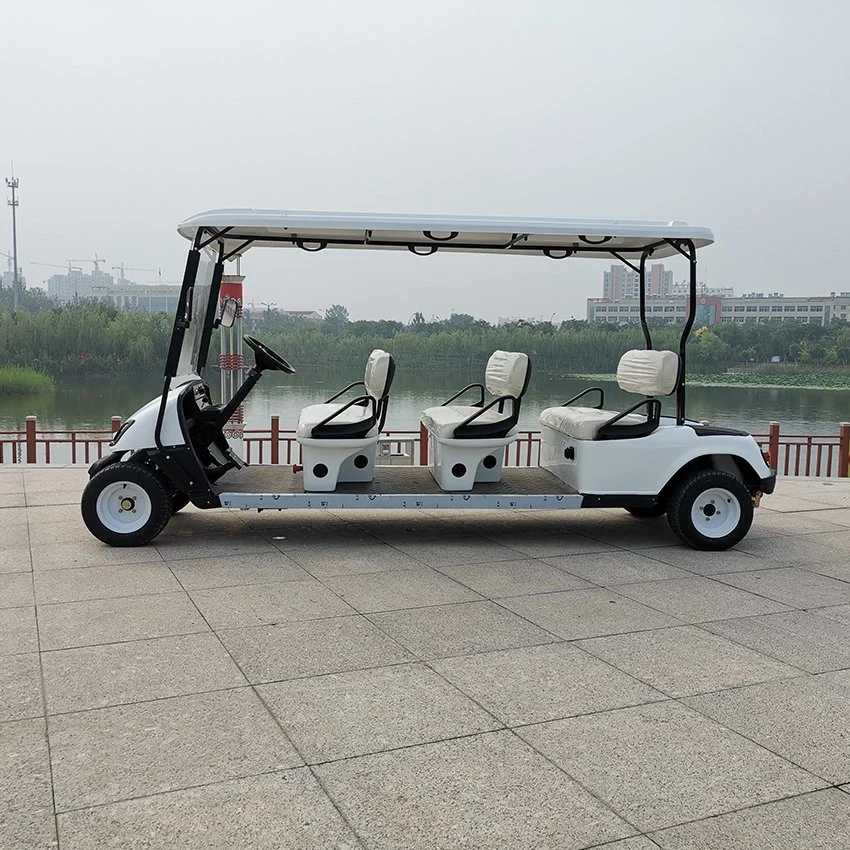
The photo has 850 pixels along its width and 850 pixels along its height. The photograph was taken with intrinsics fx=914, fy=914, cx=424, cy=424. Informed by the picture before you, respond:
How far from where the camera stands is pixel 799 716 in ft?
12.3

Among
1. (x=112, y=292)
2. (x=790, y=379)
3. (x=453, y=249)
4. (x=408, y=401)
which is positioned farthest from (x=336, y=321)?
(x=112, y=292)

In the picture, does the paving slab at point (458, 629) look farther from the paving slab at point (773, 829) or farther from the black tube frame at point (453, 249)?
the black tube frame at point (453, 249)

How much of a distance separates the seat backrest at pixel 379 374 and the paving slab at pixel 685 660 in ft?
10.4

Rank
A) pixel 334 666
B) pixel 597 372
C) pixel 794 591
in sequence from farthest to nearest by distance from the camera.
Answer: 1. pixel 597 372
2. pixel 794 591
3. pixel 334 666

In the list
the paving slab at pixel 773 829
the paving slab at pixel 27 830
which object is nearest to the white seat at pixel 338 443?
the paving slab at pixel 27 830

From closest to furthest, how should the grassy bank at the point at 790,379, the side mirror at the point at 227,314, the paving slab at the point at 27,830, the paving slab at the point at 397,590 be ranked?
the paving slab at the point at 27,830, the paving slab at the point at 397,590, the side mirror at the point at 227,314, the grassy bank at the point at 790,379

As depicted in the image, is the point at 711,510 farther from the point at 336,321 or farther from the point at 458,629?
the point at 336,321

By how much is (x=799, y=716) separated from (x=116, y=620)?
11.1ft

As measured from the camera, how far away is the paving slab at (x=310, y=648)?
421cm

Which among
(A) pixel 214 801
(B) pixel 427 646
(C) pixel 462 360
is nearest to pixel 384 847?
(A) pixel 214 801

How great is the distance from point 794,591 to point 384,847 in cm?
395

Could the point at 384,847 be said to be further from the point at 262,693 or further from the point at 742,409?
the point at 742,409

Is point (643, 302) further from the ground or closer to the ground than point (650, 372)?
further from the ground

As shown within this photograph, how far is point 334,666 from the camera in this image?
4.25 meters
